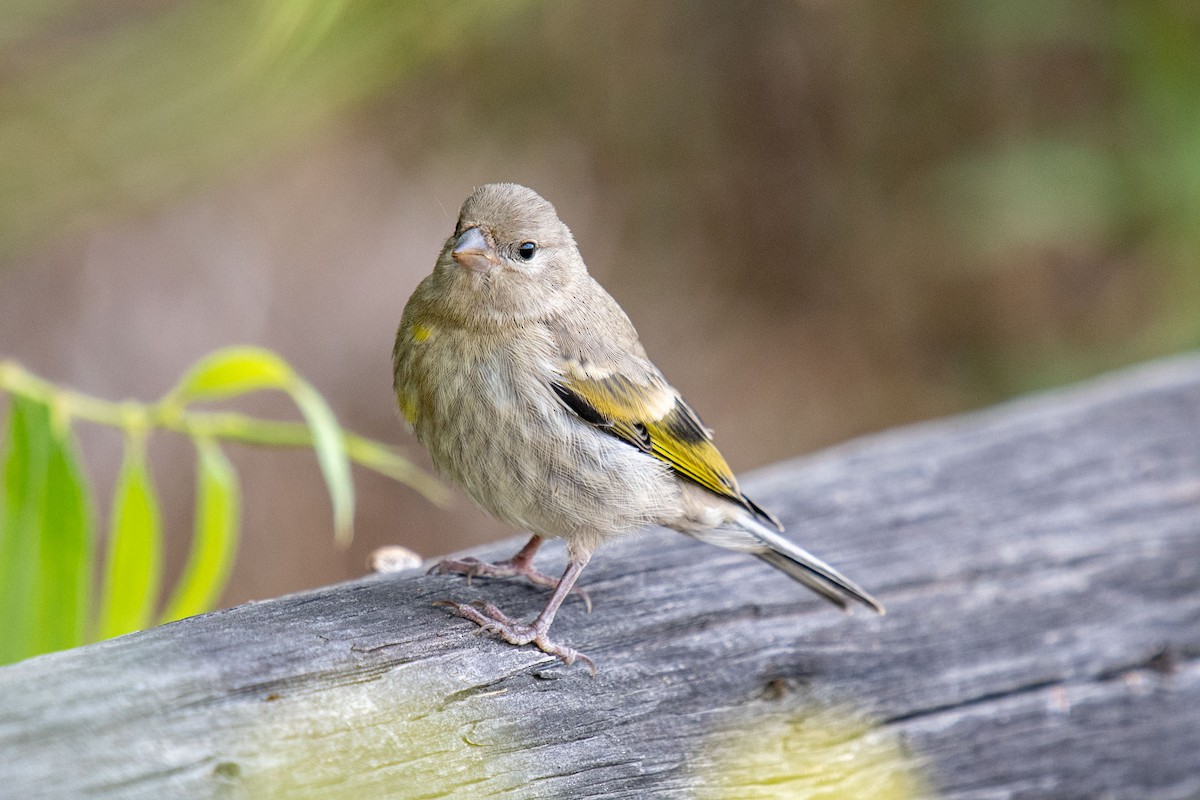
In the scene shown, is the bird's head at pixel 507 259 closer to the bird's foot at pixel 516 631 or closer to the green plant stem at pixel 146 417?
the green plant stem at pixel 146 417

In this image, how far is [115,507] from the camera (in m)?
2.79

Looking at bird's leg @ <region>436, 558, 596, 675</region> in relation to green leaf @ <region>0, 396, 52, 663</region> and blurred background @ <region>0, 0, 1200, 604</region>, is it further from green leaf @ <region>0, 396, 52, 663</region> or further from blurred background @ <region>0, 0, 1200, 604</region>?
blurred background @ <region>0, 0, 1200, 604</region>

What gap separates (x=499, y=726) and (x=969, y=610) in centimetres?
137

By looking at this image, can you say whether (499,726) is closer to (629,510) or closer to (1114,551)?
(629,510)

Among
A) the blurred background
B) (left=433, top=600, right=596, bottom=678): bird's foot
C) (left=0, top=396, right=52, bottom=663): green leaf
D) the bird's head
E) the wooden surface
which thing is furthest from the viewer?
the blurred background

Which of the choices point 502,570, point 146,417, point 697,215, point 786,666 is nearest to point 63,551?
point 146,417

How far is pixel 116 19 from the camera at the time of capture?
4.97m

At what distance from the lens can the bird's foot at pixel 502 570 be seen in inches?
108

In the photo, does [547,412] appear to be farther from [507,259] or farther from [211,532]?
[211,532]

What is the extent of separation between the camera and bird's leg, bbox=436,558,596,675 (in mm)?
2367

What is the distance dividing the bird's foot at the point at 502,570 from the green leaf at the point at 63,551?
75 cm

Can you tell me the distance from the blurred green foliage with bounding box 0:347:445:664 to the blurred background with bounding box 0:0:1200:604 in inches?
76.2

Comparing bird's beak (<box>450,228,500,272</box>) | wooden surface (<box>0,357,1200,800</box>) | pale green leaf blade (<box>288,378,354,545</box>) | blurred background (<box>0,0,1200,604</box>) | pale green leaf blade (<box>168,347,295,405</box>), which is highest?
blurred background (<box>0,0,1200,604</box>)

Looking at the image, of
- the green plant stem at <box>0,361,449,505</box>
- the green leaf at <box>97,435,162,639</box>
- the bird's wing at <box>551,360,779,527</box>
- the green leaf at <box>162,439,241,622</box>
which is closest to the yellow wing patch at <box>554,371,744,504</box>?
the bird's wing at <box>551,360,779,527</box>
